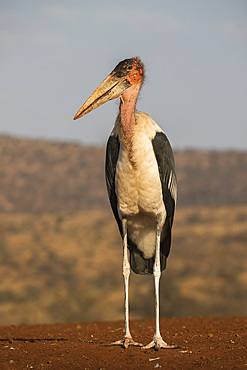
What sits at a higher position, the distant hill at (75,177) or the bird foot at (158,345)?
the distant hill at (75,177)

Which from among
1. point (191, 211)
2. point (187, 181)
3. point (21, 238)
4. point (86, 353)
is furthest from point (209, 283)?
point (187, 181)

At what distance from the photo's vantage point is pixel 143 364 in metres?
6.09

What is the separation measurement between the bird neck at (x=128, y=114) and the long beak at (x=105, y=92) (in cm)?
10

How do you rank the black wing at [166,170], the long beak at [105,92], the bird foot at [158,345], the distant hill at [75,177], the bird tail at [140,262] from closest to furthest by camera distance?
the bird foot at [158,345] → the long beak at [105,92] → the black wing at [166,170] → the bird tail at [140,262] → the distant hill at [75,177]

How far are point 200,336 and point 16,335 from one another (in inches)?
115

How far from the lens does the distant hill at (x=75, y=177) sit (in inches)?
2188

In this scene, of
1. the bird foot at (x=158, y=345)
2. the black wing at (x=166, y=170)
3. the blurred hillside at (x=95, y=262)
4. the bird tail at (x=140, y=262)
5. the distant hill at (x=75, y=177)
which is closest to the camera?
the bird foot at (x=158, y=345)

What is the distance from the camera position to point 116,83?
706cm

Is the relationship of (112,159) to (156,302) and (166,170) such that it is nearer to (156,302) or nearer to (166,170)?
(166,170)

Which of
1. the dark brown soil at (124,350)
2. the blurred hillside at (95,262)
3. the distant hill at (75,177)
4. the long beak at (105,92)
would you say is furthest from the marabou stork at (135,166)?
the distant hill at (75,177)

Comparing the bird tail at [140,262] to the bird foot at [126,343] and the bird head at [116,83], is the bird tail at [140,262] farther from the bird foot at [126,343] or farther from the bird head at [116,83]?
the bird head at [116,83]

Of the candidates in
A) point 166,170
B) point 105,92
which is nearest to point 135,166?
point 166,170

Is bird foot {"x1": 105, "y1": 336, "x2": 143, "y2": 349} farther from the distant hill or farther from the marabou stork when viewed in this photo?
the distant hill

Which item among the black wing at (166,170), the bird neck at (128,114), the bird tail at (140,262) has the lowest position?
the bird tail at (140,262)
